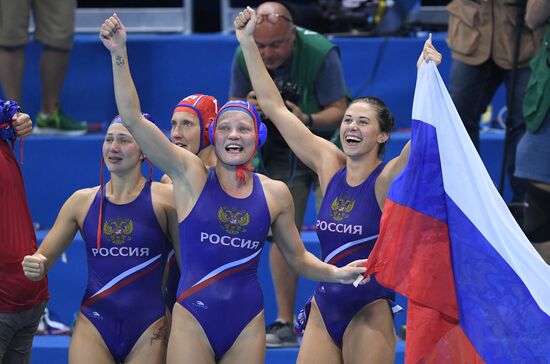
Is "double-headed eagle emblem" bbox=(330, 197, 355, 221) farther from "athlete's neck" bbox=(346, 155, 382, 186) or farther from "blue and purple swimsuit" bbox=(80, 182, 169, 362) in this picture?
"blue and purple swimsuit" bbox=(80, 182, 169, 362)

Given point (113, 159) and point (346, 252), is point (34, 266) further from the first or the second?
point (346, 252)

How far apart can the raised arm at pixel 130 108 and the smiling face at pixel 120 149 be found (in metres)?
0.27

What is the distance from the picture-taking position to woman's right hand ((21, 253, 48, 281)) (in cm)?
483

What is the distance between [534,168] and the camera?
604 centimetres

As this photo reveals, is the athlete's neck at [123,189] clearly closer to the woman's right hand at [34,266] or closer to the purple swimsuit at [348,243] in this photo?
the woman's right hand at [34,266]

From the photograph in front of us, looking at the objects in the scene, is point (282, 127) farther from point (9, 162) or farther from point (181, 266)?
point (9, 162)

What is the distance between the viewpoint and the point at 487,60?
6719 millimetres

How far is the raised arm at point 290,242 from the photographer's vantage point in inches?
195

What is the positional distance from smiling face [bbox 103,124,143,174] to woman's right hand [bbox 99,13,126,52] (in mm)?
475

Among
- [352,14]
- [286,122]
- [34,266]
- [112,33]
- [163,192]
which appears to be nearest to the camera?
[112,33]

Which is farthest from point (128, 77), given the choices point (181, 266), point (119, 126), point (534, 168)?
point (534, 168)

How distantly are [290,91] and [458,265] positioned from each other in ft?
6.16

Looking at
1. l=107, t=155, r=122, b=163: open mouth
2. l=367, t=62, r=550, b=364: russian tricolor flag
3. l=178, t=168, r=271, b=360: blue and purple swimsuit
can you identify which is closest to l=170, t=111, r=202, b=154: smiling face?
l=107, t=155, r=122, b=163: open mouth

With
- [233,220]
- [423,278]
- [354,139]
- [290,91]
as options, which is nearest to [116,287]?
[233,220]
